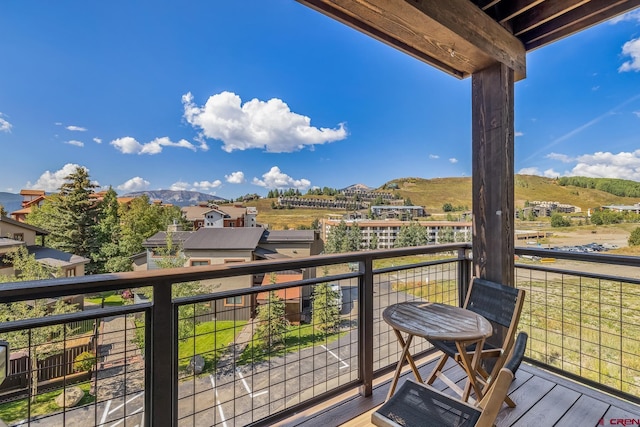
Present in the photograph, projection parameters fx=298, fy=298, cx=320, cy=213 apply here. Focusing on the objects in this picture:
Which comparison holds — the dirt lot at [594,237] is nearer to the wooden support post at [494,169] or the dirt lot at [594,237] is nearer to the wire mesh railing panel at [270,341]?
the wooden support post at [494,169]

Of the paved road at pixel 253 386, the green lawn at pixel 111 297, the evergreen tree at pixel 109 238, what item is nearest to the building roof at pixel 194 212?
the evergreen tree at pixel 109 238

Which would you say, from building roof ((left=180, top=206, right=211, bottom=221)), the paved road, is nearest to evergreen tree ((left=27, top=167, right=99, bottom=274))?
building roof ((left=180, top=206, right=211, bottom=221))

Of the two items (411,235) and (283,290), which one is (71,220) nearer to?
(283,290)

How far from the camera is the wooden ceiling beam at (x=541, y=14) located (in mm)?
1975

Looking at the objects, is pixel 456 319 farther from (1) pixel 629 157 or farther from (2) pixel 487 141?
(1) pixel 629 157

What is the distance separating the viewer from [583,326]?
8.34 ft

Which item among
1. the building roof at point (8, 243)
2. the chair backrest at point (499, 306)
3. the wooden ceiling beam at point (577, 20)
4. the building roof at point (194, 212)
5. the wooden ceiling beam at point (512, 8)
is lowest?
the chair backrest at point (499, 306)

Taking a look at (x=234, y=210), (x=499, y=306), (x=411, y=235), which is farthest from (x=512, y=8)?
(x=234, y=210)

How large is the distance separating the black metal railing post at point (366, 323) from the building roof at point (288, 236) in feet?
24.7

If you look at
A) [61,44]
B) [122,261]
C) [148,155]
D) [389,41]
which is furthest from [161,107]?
[389,41]

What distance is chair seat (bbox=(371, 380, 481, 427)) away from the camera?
4.00 ft

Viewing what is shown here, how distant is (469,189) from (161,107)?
19829mm

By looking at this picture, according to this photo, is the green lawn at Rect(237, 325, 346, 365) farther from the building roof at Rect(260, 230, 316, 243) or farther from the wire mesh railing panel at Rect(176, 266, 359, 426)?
the building roof at Rect(260, 230, 316, 243)

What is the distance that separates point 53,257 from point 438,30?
8.55 metres
